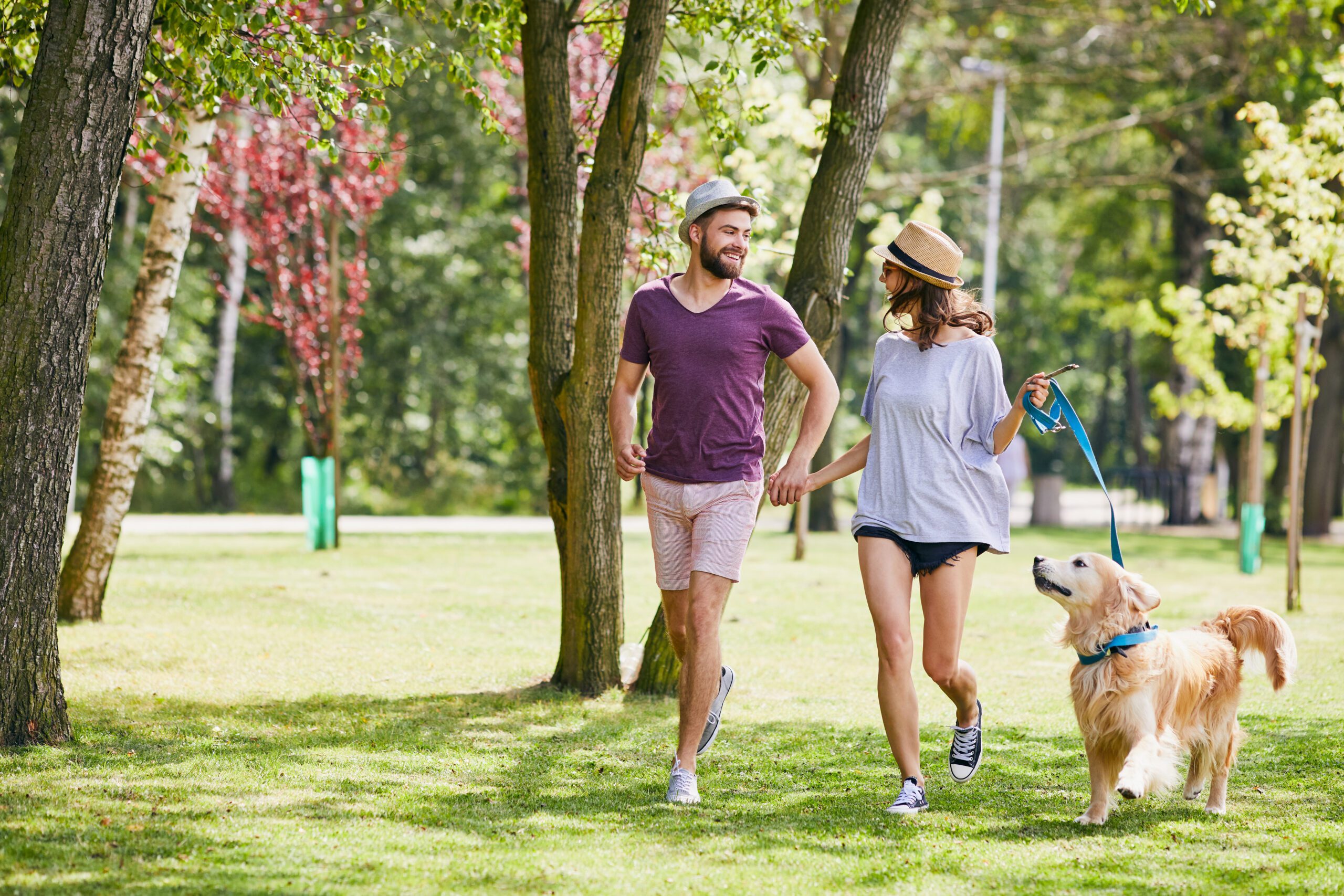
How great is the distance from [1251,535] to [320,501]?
1126 cm

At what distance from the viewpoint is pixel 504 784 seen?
5.32 m

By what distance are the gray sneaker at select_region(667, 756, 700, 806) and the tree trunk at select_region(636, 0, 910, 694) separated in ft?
7.77

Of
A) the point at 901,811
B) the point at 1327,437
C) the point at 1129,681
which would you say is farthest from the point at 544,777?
the point at 1327,437

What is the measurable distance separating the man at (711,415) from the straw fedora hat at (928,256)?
0.47 meters

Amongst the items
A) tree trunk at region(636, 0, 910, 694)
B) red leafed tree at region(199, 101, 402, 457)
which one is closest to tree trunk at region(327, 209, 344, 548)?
red leafed tree at region(199, 101, 402, 457)

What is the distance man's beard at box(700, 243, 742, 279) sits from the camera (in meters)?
5.04

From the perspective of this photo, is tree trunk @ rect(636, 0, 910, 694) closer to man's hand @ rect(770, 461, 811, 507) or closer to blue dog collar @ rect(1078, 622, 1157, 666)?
man's hand @ rect(770, 461, 811, 507)

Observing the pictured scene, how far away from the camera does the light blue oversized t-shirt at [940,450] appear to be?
4.83 m

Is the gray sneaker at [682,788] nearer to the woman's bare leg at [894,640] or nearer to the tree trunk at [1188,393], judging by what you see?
the woman's bare leg at [894,640]

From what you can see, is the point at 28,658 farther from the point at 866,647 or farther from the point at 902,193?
the point at 902,193

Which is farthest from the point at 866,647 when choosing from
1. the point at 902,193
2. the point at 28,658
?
the point at 902,193

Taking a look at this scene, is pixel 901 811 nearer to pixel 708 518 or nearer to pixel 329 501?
pixel 708 518

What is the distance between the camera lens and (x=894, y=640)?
4.82 m

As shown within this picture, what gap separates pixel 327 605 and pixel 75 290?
239 inches
